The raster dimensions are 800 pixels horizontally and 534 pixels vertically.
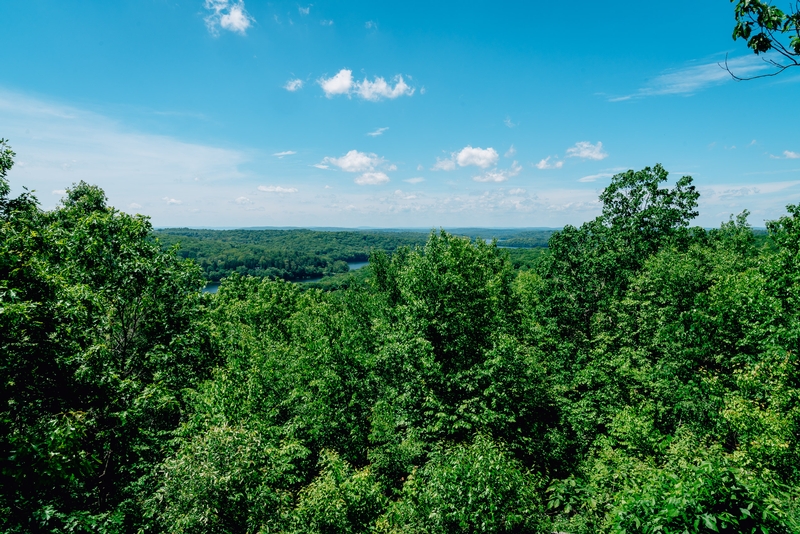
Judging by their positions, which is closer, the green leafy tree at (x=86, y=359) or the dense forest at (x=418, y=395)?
the green leafy tree at (x=86, y=359)

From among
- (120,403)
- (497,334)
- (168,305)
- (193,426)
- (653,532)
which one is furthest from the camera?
(497,334)

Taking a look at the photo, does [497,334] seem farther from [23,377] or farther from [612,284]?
[23,377]

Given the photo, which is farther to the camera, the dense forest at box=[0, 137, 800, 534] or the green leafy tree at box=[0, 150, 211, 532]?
the dense forest at box=[0, 137, 800, 534]

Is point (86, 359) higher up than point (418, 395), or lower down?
higher up

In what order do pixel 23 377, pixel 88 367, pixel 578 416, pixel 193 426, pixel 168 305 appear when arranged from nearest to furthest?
pixel 23 377 → pixel 88 367 → pixel 193 426 → pixel 168 305 → pixel 578 416

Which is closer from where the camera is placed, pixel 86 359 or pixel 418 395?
pixel 86 359

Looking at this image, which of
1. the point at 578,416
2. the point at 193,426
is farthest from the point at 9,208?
the point at 578,416

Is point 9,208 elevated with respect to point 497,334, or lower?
elevated

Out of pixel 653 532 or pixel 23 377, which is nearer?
pixel 653 532
